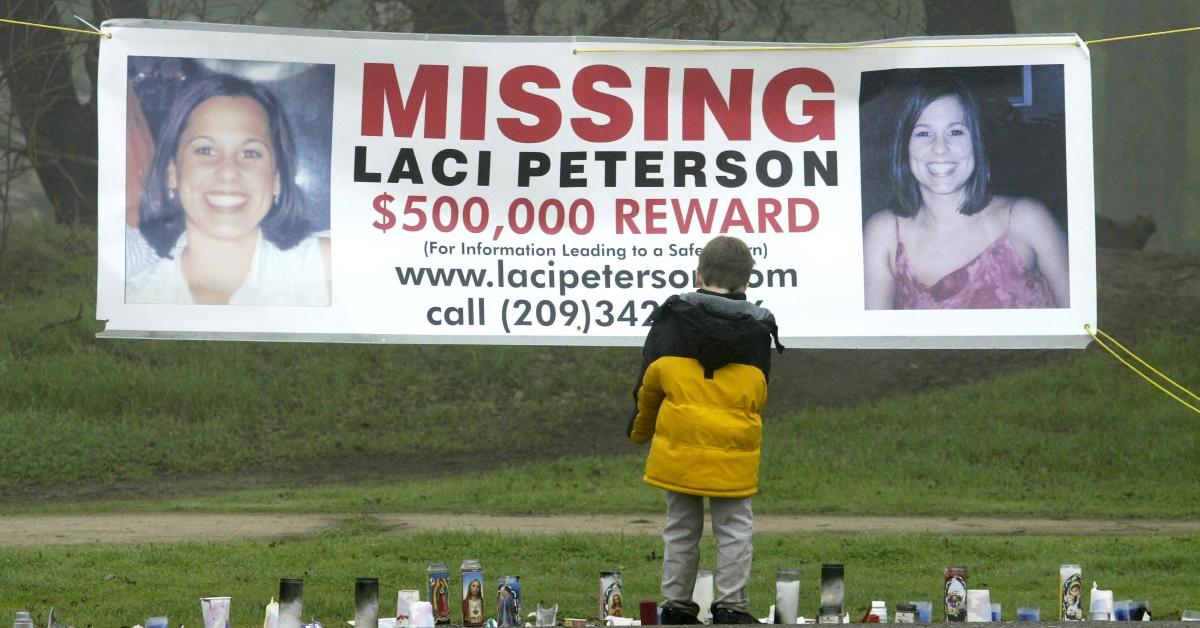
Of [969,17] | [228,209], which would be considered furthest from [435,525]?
[969,17]

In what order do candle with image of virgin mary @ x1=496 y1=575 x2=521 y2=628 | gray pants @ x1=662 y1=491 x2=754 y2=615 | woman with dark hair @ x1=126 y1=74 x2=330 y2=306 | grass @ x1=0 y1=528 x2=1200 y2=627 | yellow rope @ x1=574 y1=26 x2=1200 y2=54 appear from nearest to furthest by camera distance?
1. gray pants @ x1=662 y1=491 x2=754 y2=615
2. candle with image of virgin mary @ x1=496 y1=575 x2=521 y2=628
3. woman with dark hair @ x1=126 y1=74 x2=330 y2=306
4. yellow rope @ x1=574 y1=26 x2=1200 y2=54
5. grass @ x1=0 y1=528 x2=1200 y2=627

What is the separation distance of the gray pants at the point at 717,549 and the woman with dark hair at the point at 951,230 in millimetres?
1642

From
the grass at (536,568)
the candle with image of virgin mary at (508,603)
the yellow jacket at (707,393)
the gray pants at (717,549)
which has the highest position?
the yellow jacket at (707,393)

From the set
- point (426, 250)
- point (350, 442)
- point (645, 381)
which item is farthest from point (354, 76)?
point (350, 442)

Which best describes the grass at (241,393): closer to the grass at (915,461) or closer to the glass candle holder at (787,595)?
the grass at (915,461)

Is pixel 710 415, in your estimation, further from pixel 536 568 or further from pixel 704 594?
pixel 536 568

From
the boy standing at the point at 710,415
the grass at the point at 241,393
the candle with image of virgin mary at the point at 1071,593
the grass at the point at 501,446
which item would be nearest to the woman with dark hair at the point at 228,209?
the boy standing at the point at 710,415

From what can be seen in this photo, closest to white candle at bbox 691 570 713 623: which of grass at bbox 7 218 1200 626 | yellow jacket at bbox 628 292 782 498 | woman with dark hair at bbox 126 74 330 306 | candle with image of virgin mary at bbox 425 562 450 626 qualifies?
yellow jacket at bbox 628 292 782 498

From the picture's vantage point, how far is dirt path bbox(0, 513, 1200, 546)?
11297mm

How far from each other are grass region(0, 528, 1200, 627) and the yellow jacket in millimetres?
2209

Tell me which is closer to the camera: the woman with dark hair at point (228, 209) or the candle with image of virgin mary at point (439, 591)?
the candle with image of virgin mary at point (439, 591)

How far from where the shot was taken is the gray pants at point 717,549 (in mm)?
6070

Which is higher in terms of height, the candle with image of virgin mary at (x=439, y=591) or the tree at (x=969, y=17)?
the tree at (x=969, y=17)

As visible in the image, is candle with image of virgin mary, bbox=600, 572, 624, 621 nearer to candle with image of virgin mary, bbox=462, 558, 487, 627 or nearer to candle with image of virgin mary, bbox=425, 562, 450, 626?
candle with image of virgin mary, bbox=462, 558, 487, 627
